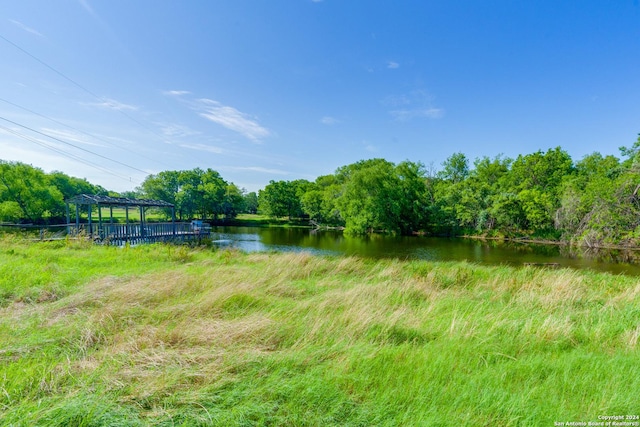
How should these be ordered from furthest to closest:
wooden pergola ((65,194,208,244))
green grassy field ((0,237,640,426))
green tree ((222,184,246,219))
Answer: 1. green tree ((222,184,246,219))
2. wooden pergola ((65,194,208,244))
3. green grassy field ((0,237,640,426))

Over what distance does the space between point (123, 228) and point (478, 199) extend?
3936cm

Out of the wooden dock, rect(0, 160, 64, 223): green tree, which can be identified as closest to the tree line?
A: rect(0, 160, 64, 223): green tree

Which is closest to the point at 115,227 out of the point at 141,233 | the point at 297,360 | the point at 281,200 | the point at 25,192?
the point at 141,233

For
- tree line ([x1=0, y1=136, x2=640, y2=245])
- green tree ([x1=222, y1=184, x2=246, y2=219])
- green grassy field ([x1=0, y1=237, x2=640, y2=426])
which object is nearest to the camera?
green grassy field ([x1=0, y1=237, x2=640, y2=426])

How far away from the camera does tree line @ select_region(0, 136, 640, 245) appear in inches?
862

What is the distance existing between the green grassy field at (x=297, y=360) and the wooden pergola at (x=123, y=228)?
13.6m

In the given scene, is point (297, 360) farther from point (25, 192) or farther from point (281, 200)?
point (281, 200)

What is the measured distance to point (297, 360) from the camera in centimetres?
301

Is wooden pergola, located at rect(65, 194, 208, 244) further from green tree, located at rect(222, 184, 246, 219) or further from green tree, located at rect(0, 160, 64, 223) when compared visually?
green tree, located at rect(222, 184, 246, 219)

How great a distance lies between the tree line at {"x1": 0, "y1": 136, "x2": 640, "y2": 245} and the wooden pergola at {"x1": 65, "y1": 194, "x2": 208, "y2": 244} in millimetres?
23671

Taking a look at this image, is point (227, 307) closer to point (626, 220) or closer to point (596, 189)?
point (626, 220)

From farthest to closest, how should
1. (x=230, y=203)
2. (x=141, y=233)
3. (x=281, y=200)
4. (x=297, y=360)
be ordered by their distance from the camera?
(x=281, y=200)
(x=230, y=203)
(x=141, y=233)
(x=297, y=360)

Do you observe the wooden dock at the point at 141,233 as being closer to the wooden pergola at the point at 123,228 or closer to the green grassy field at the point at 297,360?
the wooden pergola at the point at 123,228

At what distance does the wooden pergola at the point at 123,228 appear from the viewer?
16584 millimetres
